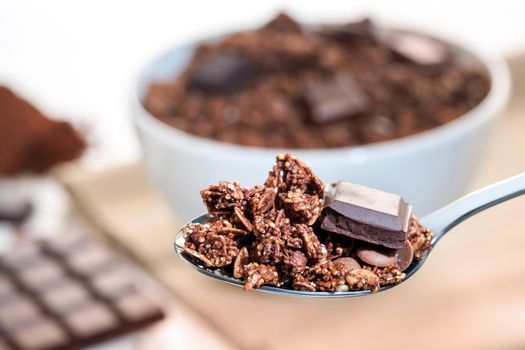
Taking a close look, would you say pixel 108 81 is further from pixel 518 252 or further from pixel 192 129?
pixel 518 252

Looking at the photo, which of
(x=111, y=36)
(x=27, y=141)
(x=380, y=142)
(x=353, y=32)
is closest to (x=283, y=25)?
(x=353, y=32)

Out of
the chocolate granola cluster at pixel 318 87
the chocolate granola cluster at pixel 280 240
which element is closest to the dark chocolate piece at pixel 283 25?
the chocolate granola cluster at pixel 318 87

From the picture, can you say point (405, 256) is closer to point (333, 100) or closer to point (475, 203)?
point (475, 203)

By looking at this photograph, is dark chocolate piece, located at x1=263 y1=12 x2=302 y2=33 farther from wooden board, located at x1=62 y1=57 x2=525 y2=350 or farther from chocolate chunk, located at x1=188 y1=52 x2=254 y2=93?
wooden board, located at x1=62 y1=57 x2=525 y2=350

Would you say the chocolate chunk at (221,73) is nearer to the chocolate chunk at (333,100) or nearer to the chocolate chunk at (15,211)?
the chocolate chunk at (333,100)

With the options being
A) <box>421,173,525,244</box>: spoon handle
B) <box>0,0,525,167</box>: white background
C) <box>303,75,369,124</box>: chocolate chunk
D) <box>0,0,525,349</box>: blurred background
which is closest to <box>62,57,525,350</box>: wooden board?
<box>0,0,525,349</box>: blurred background

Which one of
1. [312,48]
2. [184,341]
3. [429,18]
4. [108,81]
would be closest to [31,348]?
[184,341]
